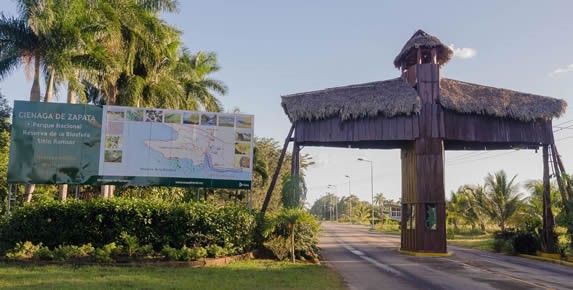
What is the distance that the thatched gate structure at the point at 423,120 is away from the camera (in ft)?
71.6

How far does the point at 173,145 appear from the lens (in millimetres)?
17359

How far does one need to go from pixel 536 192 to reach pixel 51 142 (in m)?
33.0

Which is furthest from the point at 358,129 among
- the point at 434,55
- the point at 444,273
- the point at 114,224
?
the point at 114,224

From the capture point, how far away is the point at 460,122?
22391 millimetres

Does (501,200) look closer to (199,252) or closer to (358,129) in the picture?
(358,129)

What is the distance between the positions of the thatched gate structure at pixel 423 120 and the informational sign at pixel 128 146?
170 inches

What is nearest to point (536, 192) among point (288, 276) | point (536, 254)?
point (536, 254)

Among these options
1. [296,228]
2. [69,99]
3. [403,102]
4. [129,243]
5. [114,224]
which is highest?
[69,99]

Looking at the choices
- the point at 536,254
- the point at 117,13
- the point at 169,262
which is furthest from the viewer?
the point at 117,13

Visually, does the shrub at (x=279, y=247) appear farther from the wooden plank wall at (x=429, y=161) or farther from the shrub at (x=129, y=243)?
the wooden plank wall at (x=429, y=161)

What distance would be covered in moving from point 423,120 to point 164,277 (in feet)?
49.1

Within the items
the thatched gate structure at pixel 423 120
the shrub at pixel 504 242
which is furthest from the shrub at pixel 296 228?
the shrub at pixel 504 242

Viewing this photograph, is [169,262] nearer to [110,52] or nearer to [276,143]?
[110,52]

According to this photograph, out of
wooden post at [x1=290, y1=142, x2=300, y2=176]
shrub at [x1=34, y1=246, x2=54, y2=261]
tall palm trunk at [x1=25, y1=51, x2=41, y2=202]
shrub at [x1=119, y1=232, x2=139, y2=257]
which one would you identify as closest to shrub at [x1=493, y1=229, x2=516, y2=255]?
wooden post at [x1=290, y1=142, x2=300, y2=176]
